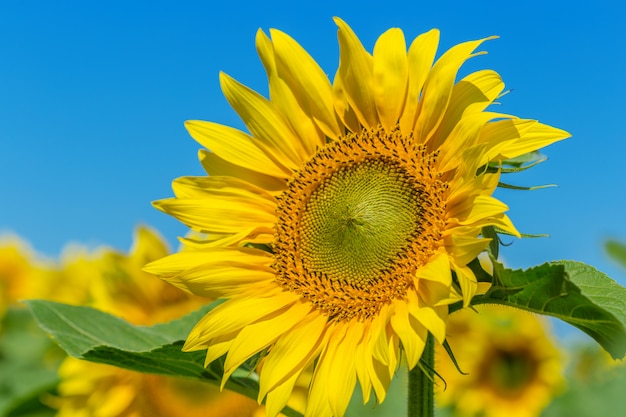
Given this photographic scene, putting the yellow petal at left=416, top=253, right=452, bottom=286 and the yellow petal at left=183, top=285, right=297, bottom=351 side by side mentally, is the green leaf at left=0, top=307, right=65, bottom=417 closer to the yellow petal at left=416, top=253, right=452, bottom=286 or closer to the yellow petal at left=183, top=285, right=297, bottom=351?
the yellow petal at left=183, top=285, right=297, bottom=351

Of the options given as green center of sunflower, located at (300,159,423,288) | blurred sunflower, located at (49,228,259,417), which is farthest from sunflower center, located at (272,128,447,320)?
blurred sunflower, located at (49,228,259,417)

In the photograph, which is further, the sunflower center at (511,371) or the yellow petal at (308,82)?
the sunflower center at (511,371)

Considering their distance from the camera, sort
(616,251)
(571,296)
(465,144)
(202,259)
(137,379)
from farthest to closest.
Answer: (616,251)
(137,379)
(202,259)
(465,144)
(571,296)

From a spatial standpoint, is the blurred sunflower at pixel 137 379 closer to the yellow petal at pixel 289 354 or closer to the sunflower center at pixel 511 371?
the yellow petal at pixel 289 354

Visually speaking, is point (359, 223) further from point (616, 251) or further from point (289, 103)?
point (616, 251)

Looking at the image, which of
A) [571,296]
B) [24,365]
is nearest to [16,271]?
[24,365]

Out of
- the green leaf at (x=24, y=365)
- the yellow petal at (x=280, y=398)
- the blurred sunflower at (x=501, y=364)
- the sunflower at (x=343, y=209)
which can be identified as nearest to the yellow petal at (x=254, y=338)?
the sunflower at (x=343, y=209)

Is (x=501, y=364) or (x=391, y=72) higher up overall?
(x=391, y=72)
